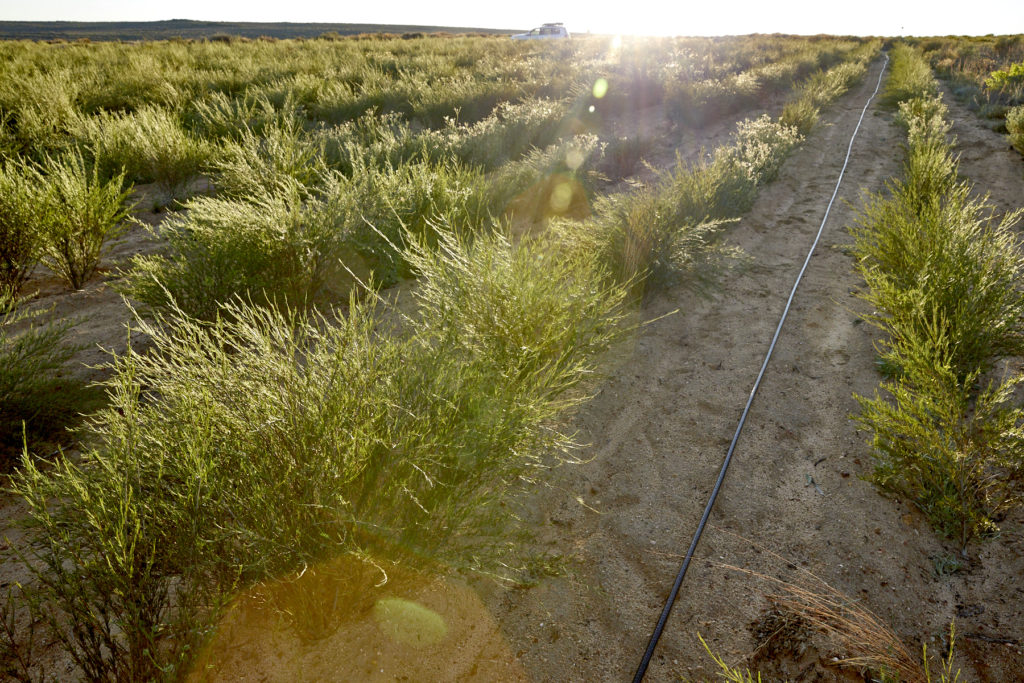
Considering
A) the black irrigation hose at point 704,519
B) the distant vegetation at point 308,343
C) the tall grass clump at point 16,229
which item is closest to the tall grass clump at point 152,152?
the distant vegetation at point 308,343

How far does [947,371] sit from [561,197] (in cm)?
498

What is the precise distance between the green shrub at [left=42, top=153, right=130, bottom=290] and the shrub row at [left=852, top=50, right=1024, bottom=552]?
19.4ft

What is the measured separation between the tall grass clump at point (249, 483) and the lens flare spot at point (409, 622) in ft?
0.67

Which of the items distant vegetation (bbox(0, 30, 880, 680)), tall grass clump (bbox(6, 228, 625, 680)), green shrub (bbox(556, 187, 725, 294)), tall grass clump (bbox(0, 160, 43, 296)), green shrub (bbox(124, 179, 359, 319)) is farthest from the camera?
green shrub (bbox(556, 187, 725, 294))

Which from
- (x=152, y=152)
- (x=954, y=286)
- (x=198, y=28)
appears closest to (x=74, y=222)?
(x=152, y=152)

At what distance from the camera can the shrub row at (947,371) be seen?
257 centimetres

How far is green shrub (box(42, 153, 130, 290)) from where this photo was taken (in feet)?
14.7

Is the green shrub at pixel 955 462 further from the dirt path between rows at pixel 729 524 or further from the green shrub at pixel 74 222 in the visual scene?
the green shrub at pixel 74 222

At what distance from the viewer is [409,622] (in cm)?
215

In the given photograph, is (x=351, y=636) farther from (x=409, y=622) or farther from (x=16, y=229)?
(x=16, y=229)

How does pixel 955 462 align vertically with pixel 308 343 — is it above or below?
below

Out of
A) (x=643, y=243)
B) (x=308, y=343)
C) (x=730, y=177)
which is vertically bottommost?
(x=308, y=343)

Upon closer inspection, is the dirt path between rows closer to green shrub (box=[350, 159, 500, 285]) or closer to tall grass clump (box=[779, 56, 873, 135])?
green shrub (box=[350, 159, 500, 285])

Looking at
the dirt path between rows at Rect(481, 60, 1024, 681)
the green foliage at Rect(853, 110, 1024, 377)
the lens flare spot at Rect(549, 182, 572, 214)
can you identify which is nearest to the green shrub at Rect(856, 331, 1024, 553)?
the dirt path between rows at Rect(481, 60, 1024, 681)
